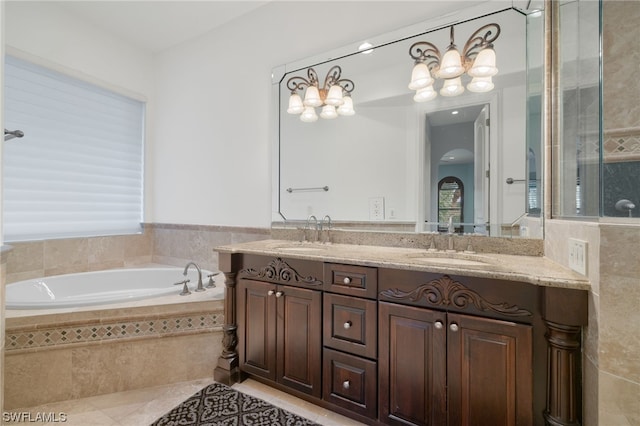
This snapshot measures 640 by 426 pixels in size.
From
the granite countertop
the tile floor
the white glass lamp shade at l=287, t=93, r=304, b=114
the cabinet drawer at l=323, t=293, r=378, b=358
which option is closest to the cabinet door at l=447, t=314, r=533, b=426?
the granite countertop

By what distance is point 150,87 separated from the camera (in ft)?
10.5

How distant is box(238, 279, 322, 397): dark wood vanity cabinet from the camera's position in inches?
64.2

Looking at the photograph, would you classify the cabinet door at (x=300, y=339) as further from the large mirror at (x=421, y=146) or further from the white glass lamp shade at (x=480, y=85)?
the white glass lamp shade at (x=480, y=85)

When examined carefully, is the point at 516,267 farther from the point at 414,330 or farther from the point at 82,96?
the point at 82,96

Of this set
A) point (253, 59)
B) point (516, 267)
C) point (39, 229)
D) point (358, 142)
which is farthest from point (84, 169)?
point (516, 267)

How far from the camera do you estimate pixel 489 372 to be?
1.19 m

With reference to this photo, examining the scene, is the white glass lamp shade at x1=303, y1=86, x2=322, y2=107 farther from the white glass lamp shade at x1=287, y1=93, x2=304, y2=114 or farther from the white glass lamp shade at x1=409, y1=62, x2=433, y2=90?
the white glass lamp shade at x1=409, y1=62, x2=433, y2=90

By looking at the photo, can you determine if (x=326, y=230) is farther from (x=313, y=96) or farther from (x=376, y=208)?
(x=313, y=96)

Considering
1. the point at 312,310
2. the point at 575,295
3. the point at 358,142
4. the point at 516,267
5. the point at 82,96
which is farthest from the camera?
the point at 82,96

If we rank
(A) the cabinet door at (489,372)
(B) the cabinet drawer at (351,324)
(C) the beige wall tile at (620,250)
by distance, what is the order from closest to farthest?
(C) the beige wall tile at (620,250) → (A) the cabinet door at (489,372) → (B) the cabinet drawer at (351,324)

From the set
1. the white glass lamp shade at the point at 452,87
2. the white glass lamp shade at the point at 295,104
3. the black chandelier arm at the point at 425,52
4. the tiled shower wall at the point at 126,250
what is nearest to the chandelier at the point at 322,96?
the white glass lamp shade at the point at 295,104

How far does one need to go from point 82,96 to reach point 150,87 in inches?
26.4

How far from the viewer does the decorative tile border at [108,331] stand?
1635mm

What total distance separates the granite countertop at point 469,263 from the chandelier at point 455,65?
0.98 m
